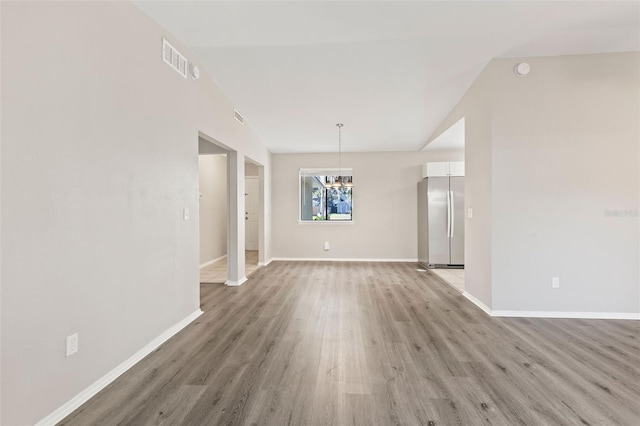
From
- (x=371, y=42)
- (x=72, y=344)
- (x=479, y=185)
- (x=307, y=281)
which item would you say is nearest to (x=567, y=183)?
(x=479, y=185)

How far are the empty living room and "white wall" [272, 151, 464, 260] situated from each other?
2.05m

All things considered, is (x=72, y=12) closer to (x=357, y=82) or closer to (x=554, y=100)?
(x=357, y=82)

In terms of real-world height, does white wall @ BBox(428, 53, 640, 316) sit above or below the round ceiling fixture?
below

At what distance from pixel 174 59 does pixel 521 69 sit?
362 centimetres

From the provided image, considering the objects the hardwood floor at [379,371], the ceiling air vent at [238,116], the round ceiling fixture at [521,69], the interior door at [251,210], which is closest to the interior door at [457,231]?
the hardwood floor at [379,371]

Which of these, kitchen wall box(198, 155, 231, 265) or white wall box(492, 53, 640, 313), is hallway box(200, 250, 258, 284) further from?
white wall box(492, 53, 640, 313)

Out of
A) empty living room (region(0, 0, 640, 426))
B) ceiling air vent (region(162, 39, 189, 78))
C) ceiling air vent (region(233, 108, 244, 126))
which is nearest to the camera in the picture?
empty living room (region(0, 0, 640, 426))

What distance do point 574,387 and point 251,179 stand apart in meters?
7.85

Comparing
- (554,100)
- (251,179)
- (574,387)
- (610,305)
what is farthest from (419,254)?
(251,179)

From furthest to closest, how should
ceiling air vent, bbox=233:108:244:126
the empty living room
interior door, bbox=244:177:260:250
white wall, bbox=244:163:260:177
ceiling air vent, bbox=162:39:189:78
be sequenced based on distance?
interior door, bbox=244:177:260:250 → white wall, bbox=244:163:260:177 → ceiling air vent, bbox=233:108:244:126 → ceiling air vent, bbox=162:39:189:78 → the empty living room

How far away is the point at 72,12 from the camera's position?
1669 millimetres

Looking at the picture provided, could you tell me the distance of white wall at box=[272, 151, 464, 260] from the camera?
260 inches

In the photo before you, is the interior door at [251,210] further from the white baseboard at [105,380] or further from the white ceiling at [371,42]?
the white baseboard at [105,380]

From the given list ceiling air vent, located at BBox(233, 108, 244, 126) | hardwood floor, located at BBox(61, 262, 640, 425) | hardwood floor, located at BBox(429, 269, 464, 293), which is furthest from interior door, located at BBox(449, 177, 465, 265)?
ceiling air vent, located at BBox(233, 108, 244, 126)
